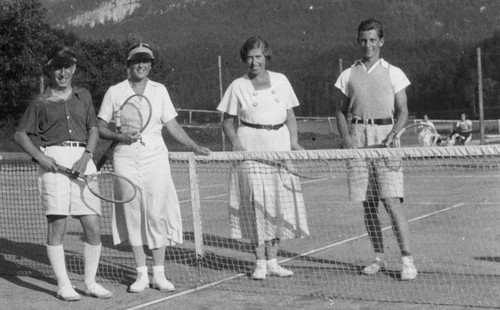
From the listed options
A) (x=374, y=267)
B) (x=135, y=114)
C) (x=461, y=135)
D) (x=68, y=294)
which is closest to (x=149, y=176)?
(x=135, y=114)

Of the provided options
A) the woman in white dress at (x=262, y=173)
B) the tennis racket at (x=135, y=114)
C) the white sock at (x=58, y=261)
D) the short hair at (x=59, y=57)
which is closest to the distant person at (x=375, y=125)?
the woman in white dress at (x=262, y=173)

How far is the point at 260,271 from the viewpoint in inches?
335

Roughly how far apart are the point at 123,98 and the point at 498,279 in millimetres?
3415

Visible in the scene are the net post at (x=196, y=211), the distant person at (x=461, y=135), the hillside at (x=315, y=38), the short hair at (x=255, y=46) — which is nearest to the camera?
the short hair at (x=255, y=46)

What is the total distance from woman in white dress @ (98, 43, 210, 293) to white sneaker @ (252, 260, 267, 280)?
0.71 meters

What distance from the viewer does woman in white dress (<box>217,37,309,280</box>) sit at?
28.0ft

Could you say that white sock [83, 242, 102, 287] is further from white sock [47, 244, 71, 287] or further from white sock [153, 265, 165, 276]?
white sock [153, 265, 165, 276]

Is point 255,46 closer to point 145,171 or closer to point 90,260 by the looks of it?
point 145,171

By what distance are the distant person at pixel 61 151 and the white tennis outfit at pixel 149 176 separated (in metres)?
0.28

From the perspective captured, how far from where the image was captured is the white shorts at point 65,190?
7.91m

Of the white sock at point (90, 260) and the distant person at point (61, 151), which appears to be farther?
the white sock at point (90, 260)

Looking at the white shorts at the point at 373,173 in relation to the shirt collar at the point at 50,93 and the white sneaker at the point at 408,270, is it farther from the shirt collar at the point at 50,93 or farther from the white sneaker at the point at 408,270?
the shirt collar at the point at 50,93

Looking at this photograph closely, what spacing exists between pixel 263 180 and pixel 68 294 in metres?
1.86

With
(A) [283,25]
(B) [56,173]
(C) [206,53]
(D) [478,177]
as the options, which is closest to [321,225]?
(B) [56,173]
